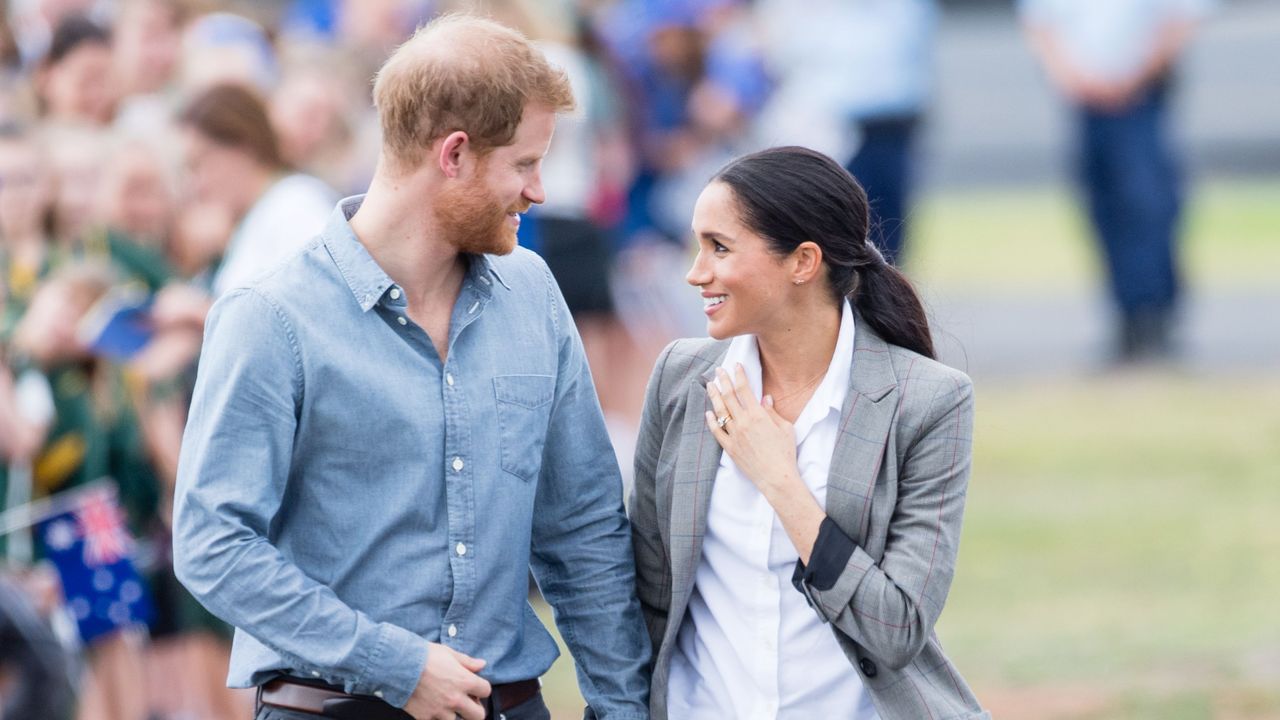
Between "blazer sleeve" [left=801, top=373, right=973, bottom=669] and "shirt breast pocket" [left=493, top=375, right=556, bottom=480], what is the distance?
1.72 feet

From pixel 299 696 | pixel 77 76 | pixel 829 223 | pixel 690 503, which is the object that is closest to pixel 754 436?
pixel 690 503

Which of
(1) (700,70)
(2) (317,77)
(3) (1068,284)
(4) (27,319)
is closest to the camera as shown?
(4) (27,319)

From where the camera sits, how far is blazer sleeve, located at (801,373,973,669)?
3.21 m

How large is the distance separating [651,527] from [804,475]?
1.11 ft

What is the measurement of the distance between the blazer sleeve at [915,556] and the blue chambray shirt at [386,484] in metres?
0.48

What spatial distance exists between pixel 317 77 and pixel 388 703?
4.16m

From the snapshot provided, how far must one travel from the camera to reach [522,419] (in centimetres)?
334

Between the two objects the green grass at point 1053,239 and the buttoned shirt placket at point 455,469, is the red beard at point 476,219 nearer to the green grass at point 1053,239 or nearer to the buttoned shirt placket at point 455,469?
the buttoned shirt placket at point 455,469

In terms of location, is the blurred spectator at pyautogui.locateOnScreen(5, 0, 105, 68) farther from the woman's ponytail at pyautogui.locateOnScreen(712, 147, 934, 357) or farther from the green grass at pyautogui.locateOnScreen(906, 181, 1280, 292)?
the green grass at pyautogui.locateOnScreen(906, 181, 1280, 292)

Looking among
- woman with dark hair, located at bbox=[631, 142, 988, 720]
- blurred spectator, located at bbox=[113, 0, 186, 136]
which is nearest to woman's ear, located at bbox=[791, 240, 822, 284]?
woman with dark hair, located at bbox=[631, 142, 988, 720]

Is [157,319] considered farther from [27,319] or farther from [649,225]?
[649,225]

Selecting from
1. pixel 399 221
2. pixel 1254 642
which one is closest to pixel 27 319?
pixel 399 221

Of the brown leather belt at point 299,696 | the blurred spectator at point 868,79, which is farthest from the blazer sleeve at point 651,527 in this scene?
the blurred spectator at point 868,79

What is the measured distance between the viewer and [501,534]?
3312mm
